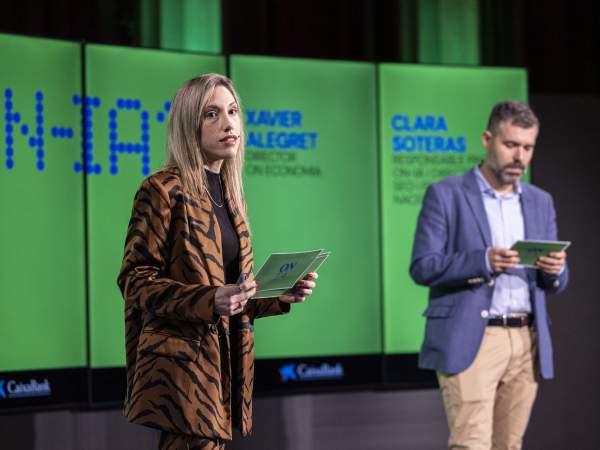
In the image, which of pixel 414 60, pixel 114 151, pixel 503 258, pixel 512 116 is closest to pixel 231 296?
pixel 503 258

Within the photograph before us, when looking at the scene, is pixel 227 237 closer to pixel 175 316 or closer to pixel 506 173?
pixel 175 316

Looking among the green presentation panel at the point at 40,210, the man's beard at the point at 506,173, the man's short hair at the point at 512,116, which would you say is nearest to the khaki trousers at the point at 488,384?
the man's beard at the point at 506,173

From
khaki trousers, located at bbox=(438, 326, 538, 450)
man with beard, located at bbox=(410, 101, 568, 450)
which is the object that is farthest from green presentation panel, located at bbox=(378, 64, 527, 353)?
khaki trousers, located at bbox=(438, 326, 538, 450)

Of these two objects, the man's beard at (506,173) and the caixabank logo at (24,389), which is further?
the caixabank logo at (24,389)

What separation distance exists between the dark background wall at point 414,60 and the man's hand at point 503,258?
196 cm

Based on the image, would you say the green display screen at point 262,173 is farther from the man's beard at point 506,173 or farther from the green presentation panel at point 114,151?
the man's beard at point 506,173

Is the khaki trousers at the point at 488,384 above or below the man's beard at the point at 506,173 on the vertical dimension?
below

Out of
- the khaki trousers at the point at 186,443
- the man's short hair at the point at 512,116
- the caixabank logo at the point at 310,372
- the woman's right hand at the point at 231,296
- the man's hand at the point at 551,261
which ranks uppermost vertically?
the man's short hair at the point at 512,116

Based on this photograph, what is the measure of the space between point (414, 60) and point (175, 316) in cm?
466

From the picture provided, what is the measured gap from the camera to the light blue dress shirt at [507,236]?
12.2ft

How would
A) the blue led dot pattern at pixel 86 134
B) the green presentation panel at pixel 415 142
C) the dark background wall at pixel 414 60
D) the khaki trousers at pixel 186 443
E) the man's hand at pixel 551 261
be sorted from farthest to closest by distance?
1. the green presentation panel at pixel 415 142
2. the dark background wall at pixel 414 60
3. the blue led dot pattern at pixel 86 134
4. the man's hand at pixel 551 261
5. the khaki trousers at pixel 186 443

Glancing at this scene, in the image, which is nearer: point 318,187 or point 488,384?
point 488,384

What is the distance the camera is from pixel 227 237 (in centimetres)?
252

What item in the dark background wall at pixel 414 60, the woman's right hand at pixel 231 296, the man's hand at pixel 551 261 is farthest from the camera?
the dark background wall at pixel 414 60
